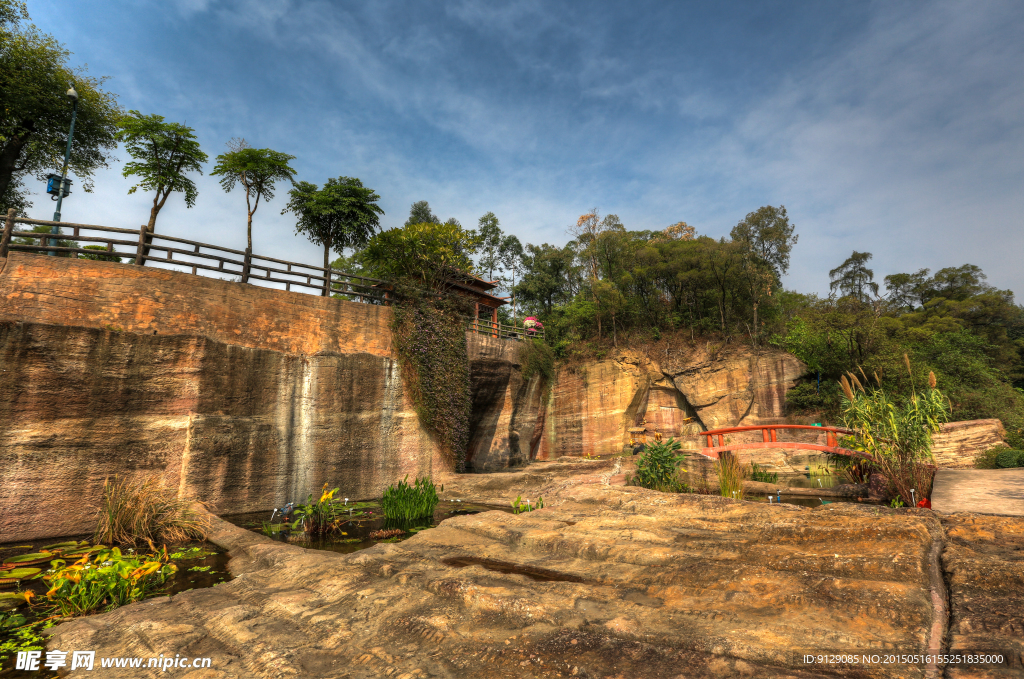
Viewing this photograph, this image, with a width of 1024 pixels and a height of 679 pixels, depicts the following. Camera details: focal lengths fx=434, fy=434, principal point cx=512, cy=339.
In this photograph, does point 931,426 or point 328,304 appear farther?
point 328,304

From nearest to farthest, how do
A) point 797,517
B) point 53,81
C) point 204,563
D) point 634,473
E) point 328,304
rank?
1. point 797,517
2. point 204,563
3. point 634,473
4. point 328,304
5. point 53,81

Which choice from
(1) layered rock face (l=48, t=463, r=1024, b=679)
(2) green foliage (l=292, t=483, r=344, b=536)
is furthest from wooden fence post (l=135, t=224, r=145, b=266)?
(1) layered rock face (l=48, t=463, r=1024, b=679)

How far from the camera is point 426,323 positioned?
45.8 feet

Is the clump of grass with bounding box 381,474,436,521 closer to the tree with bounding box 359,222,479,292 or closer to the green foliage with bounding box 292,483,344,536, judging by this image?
the green foliage with bounding box 292,483,344,536

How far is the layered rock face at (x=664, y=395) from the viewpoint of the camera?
2102cm

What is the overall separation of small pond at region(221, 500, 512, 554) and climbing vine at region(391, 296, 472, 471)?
2939 mm

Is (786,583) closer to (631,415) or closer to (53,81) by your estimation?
(631,415)

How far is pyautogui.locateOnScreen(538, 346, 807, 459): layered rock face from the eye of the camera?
2102 centimetres

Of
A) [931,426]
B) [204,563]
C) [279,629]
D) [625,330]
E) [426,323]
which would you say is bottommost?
[204,563]

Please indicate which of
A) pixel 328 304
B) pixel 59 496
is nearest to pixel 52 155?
pixel 328 304

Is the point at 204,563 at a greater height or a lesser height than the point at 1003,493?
lesser

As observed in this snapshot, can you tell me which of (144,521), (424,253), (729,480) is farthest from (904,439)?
(424,253)

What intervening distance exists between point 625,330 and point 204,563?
23.0m

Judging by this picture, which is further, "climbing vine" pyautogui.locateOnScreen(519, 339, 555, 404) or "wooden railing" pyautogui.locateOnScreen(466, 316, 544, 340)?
"climbing vine" pyautogui.locateOnScreen(519, 339, 555, 404)
